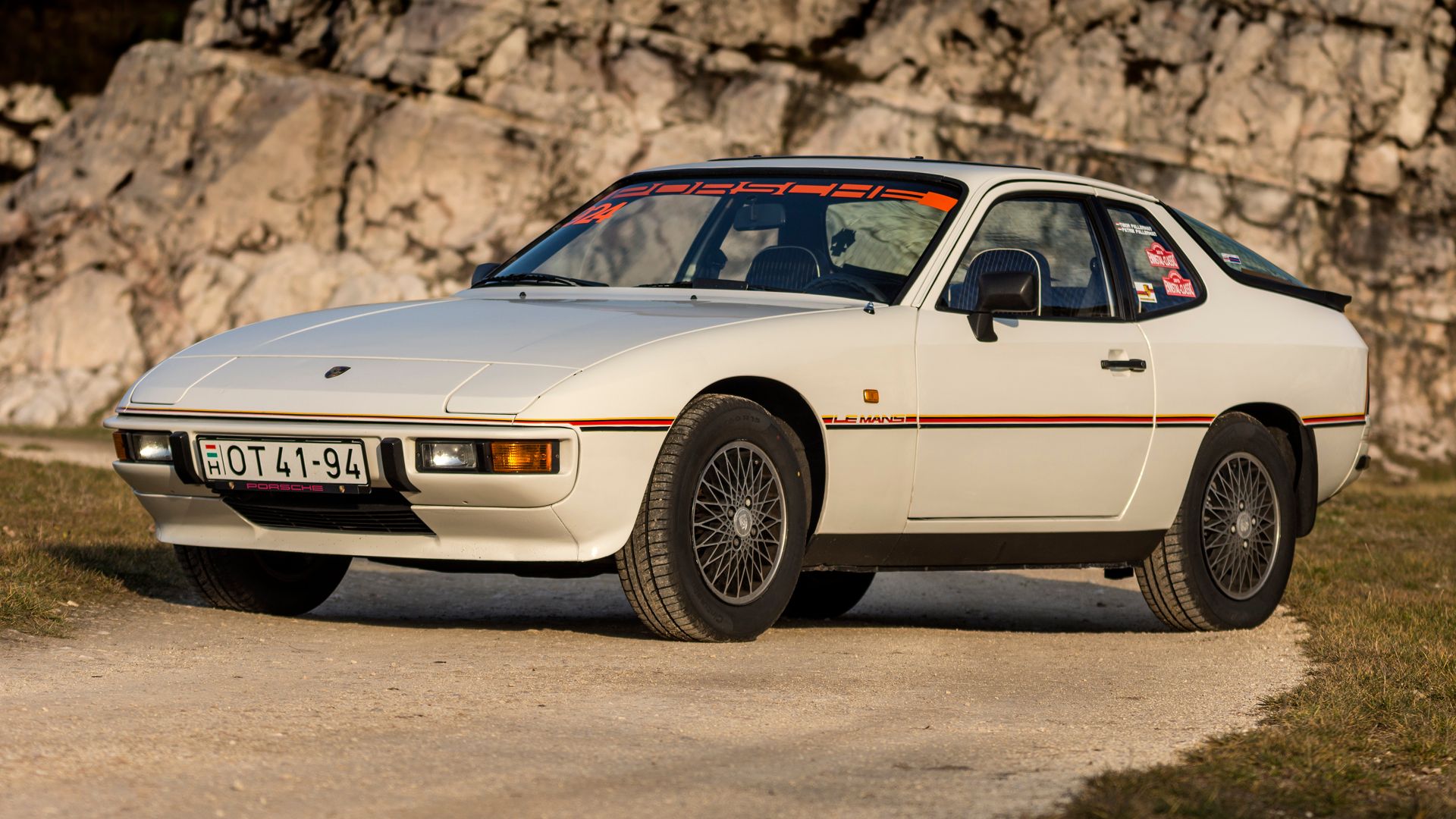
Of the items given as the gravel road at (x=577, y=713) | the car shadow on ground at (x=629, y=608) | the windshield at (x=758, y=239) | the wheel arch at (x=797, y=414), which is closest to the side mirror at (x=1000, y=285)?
the windshield at (x=758, y=239)

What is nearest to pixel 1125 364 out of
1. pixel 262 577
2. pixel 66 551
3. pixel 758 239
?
pixel 758 239

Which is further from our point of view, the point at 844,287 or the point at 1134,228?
the point at 1134,228

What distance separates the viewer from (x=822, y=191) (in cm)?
697

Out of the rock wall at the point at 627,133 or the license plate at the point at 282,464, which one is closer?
the license plate at the point at 282,464

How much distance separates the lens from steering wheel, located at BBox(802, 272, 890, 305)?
21.4 ft

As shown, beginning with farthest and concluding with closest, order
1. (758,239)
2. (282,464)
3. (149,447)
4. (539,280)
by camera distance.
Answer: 1. (539,280)
2. (758,239)
3. (149,447)
4. (282,464)

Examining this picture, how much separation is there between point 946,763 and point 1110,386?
2.89 m

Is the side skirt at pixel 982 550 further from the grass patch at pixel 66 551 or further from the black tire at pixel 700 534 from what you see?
the grass patch at pixel 66 551

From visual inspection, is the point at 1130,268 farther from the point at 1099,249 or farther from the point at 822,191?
the point at 822,191

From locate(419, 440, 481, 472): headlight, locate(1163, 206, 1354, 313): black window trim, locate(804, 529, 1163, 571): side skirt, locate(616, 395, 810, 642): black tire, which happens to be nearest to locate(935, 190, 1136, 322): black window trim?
locate(1163, 206, 1354, 313): black window trim

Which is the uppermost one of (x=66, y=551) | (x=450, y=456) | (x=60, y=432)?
(x=450, y=456)

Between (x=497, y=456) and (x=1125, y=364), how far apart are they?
2568 millimetres

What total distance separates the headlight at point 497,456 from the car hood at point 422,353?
10cm

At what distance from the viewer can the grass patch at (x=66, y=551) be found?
251 inches
